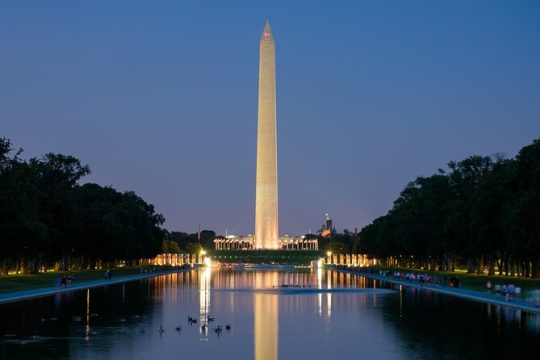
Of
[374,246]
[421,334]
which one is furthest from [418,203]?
[421,334]

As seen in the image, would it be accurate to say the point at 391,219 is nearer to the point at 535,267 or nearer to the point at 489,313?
the point at 535,267

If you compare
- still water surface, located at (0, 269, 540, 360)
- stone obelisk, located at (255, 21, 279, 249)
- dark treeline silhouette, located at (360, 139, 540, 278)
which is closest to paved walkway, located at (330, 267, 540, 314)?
still water surface, located at (0, 269, 540, 360)

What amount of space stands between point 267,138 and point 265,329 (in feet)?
394

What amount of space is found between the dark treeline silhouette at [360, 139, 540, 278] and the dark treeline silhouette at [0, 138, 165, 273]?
32775mm

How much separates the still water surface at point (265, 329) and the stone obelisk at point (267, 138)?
329 feet

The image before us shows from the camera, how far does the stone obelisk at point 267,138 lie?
5965 inches

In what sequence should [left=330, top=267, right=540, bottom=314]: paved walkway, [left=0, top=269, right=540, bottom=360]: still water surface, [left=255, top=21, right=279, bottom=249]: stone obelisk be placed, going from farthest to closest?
1. [left=255, top=21, right=279, bottom=249]: stone obelisk
2. [left=330, top=267, right=540, bottom=314]: paved walkway
3. [left=0, top=269, right=540, bottom=360]: still water surface

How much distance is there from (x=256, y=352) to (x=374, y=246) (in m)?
128

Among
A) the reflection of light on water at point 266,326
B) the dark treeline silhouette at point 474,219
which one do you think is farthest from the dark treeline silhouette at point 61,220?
the dark treeline silhouette at point 474,219

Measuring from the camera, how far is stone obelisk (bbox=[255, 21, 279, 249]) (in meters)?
152

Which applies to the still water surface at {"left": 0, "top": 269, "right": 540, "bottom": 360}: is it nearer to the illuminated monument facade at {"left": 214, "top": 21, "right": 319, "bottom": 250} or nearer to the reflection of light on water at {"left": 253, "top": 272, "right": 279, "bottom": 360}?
the reflection of light on water at {"left": 253, "top": 272, "right": 279, "bottom": 360}

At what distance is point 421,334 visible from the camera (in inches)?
1277

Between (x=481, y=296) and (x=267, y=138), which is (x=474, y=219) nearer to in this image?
(x=481, y=296)

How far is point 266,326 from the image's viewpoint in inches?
1380
